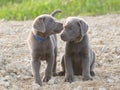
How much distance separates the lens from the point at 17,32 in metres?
13.6

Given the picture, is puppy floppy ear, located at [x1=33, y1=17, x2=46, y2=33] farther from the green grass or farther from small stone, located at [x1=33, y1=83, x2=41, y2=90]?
the green grass

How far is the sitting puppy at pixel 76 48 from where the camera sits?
8367 millimetres

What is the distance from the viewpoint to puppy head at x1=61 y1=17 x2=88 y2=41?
832cm

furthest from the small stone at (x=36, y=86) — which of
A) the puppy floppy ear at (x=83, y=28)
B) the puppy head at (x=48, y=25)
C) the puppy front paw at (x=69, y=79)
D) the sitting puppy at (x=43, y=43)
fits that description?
the puppy floppy ear at (x=83, y=28)

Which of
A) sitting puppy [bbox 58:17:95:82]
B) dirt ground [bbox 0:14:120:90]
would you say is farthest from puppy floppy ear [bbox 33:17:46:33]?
dirt ground [bbox 0:14:120:90]

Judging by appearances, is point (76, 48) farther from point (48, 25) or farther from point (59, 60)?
point (59, 60)

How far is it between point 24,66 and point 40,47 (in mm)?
904

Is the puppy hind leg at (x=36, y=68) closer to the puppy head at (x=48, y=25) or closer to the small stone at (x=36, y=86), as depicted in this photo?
the small stone at (x=36, y=86)

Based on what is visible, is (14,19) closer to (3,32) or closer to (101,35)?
(3,32)

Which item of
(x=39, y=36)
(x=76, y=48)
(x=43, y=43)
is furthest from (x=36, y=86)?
(x=76, y=48)

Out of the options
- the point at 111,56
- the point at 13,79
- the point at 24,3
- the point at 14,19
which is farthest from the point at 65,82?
the point at 24,3

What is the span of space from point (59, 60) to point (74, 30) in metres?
1.55

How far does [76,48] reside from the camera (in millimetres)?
8422

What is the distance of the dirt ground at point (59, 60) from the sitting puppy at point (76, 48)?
0.59 feet
